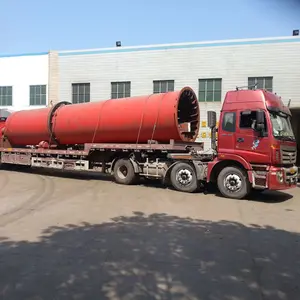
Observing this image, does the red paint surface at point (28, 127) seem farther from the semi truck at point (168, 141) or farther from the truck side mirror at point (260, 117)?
the truck side mirror at point (260, 117)

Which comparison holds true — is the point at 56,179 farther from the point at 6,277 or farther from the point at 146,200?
the point at 6,277

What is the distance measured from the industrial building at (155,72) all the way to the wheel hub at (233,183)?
1161cm

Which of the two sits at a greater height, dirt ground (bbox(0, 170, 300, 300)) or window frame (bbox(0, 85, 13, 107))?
window frame (bbox(0, 85, 13, 107))

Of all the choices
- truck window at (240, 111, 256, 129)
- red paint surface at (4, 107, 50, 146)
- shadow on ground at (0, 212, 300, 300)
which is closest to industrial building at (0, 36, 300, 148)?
red paint surface at (4, 107, 50, 146)

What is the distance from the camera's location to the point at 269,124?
10.7 metres

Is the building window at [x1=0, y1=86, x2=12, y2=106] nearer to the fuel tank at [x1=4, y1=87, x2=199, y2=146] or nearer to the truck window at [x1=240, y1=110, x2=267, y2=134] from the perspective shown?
the fuel tank at [x1=4, y1=87, x2=199, y2=146]

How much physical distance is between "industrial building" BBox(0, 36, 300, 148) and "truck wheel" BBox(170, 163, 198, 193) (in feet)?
34.9

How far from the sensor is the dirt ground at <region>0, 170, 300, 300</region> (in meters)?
4.29

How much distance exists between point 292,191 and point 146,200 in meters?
5.69

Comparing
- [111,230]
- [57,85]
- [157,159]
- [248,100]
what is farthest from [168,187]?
[57,85]

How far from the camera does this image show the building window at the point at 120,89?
1011 inches

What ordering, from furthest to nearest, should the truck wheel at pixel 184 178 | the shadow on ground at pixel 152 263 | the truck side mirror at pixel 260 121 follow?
the truck wheel at pixel 184 178
the truck side mirror at pixel 260 121
the shadow on ground at pixel 152 263

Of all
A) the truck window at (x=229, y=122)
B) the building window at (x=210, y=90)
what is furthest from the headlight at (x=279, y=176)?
the building window at (x=210, y=90)

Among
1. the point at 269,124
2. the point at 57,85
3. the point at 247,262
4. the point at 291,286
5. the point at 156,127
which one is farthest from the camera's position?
the point at 57,85
